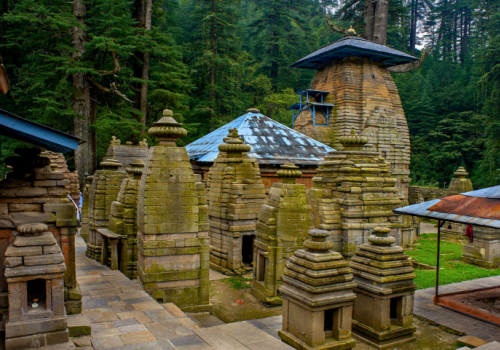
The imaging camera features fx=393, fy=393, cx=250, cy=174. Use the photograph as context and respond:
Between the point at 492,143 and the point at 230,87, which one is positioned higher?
the point at 230,87

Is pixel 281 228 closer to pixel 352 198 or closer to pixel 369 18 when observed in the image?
pixel 352 198

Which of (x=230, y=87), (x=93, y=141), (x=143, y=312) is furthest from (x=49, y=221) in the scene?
(x=230, y=87)

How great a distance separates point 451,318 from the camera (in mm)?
8797

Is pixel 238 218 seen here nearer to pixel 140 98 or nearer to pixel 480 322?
pixel 480 322

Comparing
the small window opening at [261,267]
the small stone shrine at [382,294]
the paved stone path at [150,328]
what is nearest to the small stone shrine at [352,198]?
the small window opening at [261,267]

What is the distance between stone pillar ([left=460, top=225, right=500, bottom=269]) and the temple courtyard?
5.00 metres

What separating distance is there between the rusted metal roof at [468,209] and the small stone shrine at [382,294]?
4.94 ft

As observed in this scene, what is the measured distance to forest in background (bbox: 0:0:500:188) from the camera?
22.9 meters

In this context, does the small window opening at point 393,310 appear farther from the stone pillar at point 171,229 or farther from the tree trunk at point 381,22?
the tree trunk at point 381,22

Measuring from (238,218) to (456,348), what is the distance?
7.54m

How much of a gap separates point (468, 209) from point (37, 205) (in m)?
8.34

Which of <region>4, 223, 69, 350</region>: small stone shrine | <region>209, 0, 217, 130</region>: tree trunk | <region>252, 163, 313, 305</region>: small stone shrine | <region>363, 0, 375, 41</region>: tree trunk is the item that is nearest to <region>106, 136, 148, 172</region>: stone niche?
<region>252, 163, 313, 305</region>: small stone shrine

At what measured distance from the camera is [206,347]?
236 inches

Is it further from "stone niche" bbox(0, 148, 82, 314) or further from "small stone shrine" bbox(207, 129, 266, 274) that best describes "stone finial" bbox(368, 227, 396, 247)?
"small stone shrine" bbox(207, 129, 266, 274)
